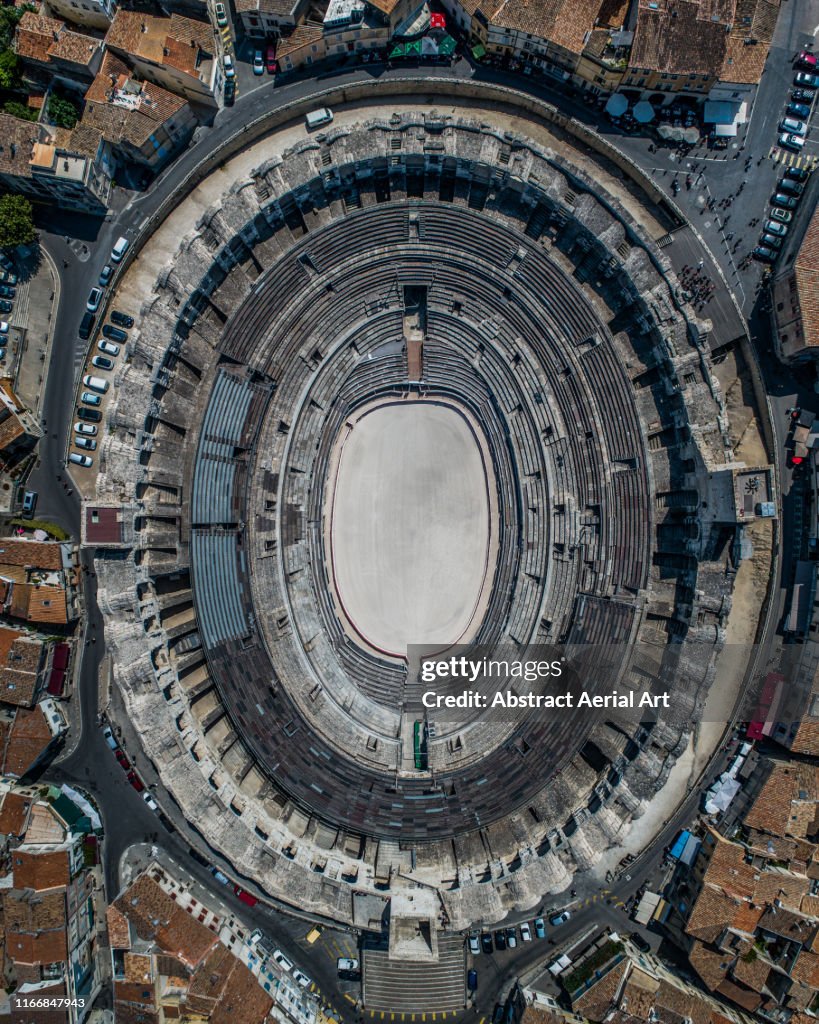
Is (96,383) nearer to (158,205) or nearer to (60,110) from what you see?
(158,205)

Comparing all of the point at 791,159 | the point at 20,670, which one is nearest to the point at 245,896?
the point at 20,670

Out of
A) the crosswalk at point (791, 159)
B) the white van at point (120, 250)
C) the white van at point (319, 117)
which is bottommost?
the white van at point (120, 250)

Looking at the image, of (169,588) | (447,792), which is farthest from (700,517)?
(169,588)

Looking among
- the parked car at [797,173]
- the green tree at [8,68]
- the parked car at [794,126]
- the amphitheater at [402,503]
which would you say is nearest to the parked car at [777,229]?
the parked car at [797,173]

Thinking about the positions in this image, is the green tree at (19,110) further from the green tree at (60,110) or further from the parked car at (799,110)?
the parked car at (799,110)

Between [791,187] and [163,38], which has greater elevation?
[163,38]

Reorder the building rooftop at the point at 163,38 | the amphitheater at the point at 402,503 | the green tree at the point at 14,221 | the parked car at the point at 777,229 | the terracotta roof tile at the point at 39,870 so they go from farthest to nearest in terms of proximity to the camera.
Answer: the parked car at the point at 777,229 < the green tree at the point at 14,221 < the building rooftop at the point at 163,38 < the amphitheater at the point at 402,503 < the terracotta roof tile at the point at 39,870
